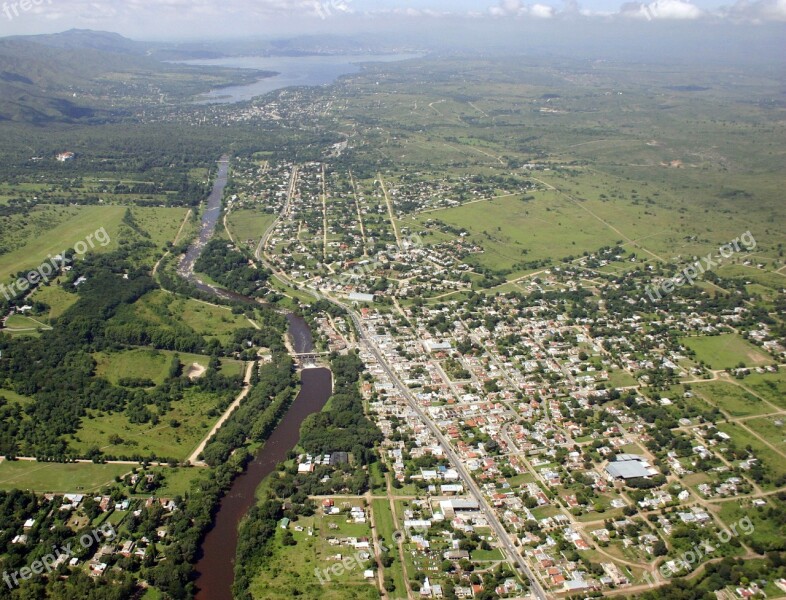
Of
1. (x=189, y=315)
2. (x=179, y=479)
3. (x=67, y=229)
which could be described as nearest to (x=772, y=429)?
(x=179, y=479)

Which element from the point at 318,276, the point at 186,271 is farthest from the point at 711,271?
the point at 186,271

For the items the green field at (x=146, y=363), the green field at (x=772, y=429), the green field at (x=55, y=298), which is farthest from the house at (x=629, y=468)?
the green field at (x=55, y=298)

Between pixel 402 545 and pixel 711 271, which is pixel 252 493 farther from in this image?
pixel 711 271

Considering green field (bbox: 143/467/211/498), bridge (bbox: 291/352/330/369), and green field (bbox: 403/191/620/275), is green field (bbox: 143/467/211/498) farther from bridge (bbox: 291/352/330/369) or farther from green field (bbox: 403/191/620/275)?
green field (bbox: 403/191/620/275)

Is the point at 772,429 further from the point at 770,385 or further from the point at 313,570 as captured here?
the point at 313,570

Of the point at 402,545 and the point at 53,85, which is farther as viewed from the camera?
the point at 53,85

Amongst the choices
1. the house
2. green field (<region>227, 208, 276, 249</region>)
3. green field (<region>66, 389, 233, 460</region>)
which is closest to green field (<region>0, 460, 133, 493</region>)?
green field (<region>66, 389, 233, 460</region>)

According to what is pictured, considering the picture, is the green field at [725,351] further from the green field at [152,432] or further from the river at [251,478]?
the green field at [152,432]
